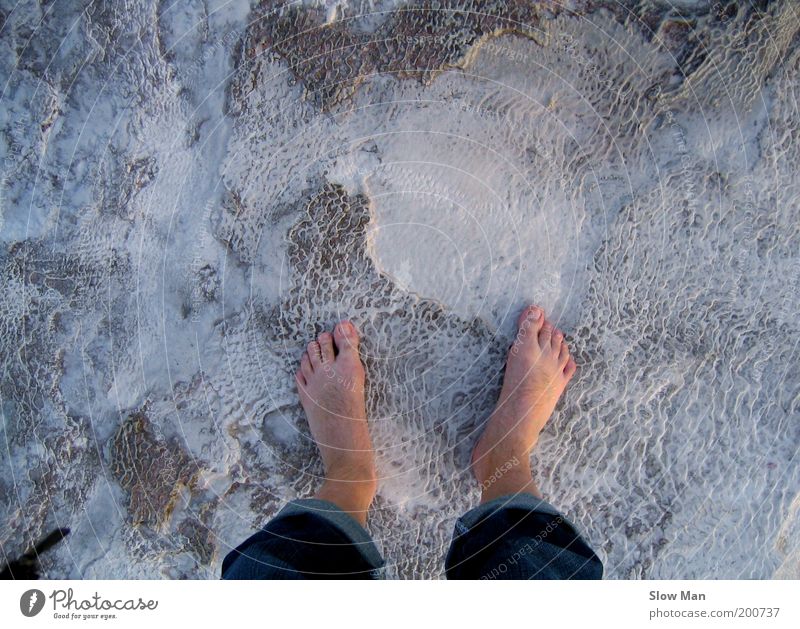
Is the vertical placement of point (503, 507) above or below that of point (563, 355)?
below

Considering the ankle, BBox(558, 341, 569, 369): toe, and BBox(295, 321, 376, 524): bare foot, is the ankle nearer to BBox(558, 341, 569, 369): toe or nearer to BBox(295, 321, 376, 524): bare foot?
BBox(295, 321, 376, 524): bare foot
